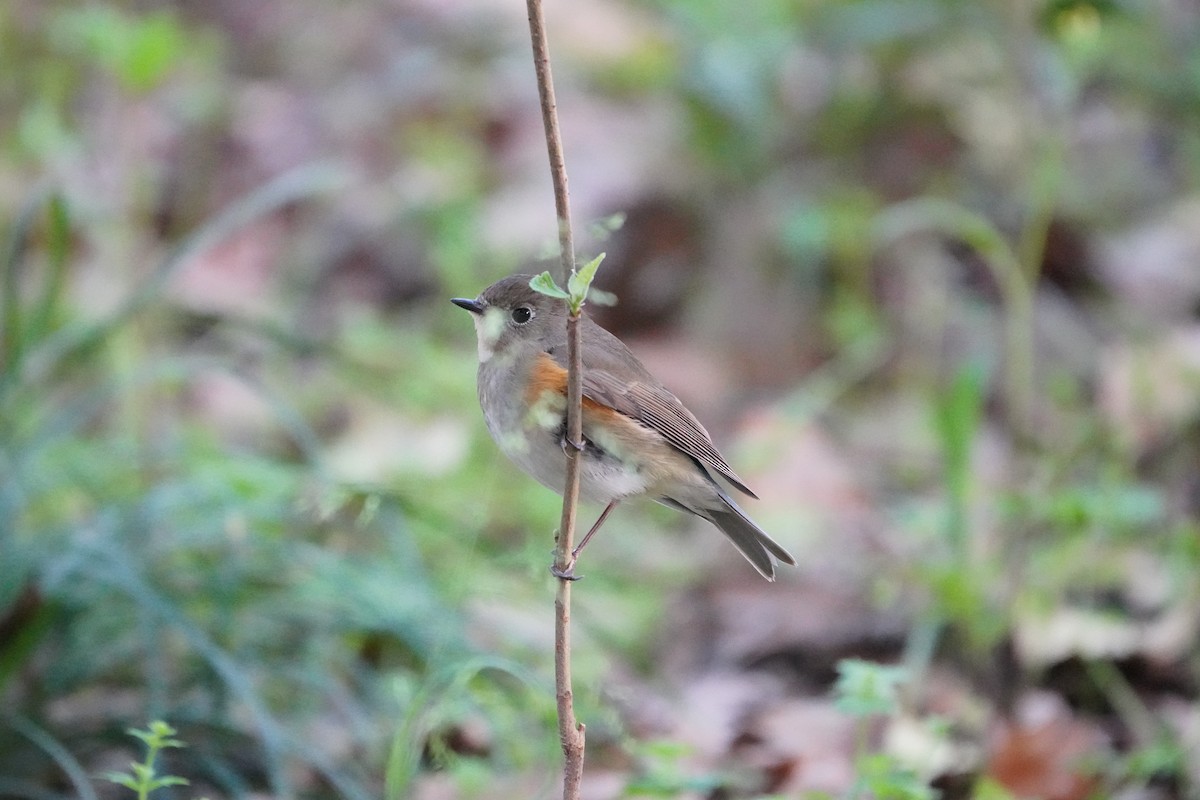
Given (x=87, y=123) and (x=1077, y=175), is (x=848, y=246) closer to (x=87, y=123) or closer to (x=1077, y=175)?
(x=1077, y=175)

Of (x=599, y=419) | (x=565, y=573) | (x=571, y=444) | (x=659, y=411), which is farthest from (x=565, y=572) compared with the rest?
(x=659, y=411)

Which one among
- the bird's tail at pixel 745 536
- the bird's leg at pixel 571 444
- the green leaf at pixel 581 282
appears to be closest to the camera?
the green leaf at pixel 581 282

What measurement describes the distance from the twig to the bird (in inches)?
8.6

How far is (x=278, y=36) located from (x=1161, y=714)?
669 centimetres

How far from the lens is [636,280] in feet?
20.1

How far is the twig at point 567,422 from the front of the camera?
1.65m

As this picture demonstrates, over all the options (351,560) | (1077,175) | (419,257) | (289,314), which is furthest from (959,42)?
(351,560)

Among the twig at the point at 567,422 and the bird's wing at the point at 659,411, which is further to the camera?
the bird's wing at the point at 659,411

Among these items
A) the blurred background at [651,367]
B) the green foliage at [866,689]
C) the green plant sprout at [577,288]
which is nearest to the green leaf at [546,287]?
the green plant sprout at [577,288]

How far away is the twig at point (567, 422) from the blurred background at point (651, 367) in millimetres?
71

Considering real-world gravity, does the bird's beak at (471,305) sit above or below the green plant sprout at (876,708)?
above

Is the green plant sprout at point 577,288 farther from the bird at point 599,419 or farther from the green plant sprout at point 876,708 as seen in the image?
the green plant sprout at point 876,708

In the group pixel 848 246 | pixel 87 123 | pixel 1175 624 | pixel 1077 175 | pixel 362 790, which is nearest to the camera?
pixel 362 790

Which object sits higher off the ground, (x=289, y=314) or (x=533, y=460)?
(x=289, y=314)
